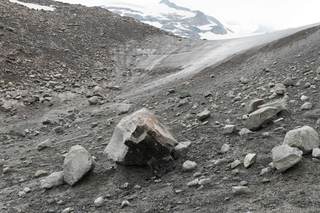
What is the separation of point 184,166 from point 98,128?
4300 mm

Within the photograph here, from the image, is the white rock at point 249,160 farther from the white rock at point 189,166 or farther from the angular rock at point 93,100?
the angular rock at point 93,100

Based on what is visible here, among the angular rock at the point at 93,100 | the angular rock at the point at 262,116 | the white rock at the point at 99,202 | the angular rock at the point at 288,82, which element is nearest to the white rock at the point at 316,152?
the angular rock at the point at 262,116

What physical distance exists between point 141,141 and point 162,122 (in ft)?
9.12

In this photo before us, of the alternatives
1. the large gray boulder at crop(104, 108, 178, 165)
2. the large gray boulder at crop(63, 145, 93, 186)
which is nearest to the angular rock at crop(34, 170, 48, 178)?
the large gray boulder at crop(63, 145, 93, 186)

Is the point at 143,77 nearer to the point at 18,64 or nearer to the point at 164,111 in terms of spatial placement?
the point at 18,64

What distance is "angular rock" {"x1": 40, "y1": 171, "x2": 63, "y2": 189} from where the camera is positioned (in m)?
8.05

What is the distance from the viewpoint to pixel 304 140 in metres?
6.75

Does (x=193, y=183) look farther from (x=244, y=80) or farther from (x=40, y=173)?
(x=244, y=80)

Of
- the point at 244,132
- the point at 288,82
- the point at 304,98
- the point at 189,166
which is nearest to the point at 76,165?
the point at 189,166

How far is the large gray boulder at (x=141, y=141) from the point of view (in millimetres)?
7547

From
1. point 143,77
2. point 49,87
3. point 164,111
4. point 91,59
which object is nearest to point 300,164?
point 164,111

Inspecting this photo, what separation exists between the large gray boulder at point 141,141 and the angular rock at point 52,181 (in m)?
0.93

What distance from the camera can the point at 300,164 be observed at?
21.4 ft

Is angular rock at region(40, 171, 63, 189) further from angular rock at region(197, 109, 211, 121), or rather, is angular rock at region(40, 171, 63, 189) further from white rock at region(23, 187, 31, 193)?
angular rock at region(197, 109, 211, 121)
